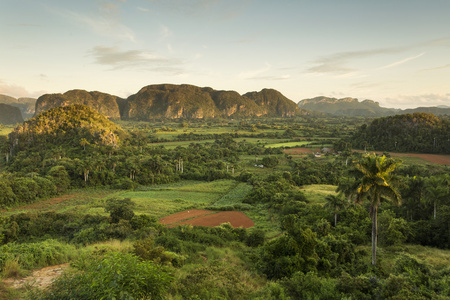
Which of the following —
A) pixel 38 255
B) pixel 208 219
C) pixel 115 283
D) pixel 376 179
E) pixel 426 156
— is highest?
pixel 376 179

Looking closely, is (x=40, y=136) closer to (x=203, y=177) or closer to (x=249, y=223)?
(x=203, y=177)

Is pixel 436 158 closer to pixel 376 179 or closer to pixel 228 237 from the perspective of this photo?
pixel 376 179

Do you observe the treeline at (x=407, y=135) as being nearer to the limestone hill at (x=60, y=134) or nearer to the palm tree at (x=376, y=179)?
the palm tree at (x=376, y=179)

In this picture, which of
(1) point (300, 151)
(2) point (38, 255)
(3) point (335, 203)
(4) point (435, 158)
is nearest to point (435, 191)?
(3) point (335, 203)

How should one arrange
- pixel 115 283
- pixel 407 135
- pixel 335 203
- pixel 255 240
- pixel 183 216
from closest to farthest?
pixel 115 283, pixel 255 240, pixel 335 203, pixel 183 216, pixel 407 135

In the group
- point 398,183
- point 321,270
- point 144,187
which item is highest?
point 398,183

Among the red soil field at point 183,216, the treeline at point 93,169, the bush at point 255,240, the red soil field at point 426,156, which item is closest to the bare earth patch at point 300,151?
the red soil field at point 426,156

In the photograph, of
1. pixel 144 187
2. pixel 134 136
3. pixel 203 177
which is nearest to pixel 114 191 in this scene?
pixel 144 187
